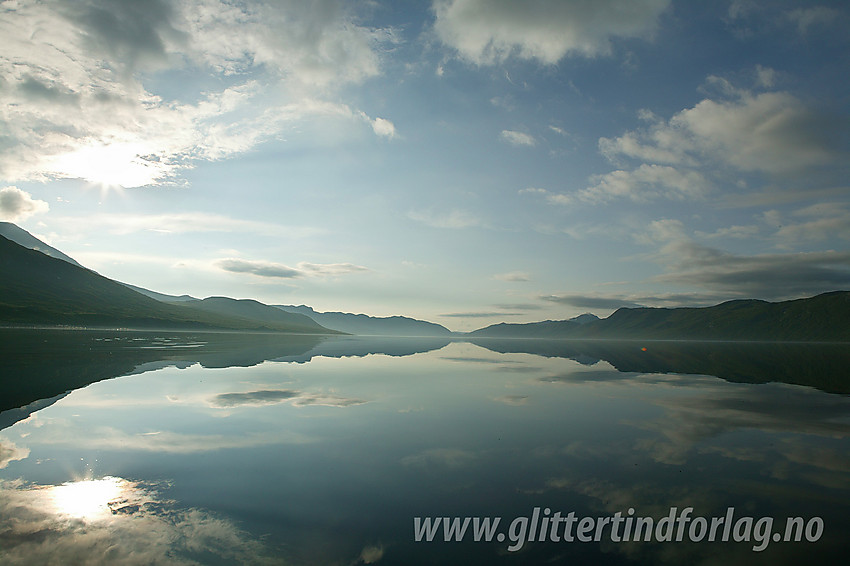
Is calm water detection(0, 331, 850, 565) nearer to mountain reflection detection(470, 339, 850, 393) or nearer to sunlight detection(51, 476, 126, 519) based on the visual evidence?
sunlight detection(51, 476, 126, 519)

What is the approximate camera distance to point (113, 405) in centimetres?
2061

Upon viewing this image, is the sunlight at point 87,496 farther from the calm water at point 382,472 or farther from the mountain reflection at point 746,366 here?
the mountain reflection at point 746,366

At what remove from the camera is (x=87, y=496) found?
9.99 m

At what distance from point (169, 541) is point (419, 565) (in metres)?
5.18

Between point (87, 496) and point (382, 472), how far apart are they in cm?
774

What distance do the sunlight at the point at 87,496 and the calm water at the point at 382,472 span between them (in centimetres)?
→ 6

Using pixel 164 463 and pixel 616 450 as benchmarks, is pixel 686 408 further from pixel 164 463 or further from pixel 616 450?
pixel 164 463

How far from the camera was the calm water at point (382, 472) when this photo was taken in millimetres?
7875

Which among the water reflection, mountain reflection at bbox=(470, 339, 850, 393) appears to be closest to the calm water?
the water reflection

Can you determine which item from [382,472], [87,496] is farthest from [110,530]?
[382,472]

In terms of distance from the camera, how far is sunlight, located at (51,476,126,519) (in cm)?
911

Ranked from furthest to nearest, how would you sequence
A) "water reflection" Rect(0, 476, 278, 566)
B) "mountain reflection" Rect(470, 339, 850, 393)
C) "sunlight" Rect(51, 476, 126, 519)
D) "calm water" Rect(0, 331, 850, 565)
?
"mountain reflection" Rect(470, 339, 850, 393), "sunlight" Rect(51, 476, 126, 519), "calm water" Rect(0, 331, 850, 565), "water reflection" Rect(0, 476, 278, 566)

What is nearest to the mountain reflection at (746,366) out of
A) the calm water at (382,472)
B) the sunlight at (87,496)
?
the calm water at (382,472)

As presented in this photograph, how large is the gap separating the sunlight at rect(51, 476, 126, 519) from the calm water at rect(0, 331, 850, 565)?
6 cm
